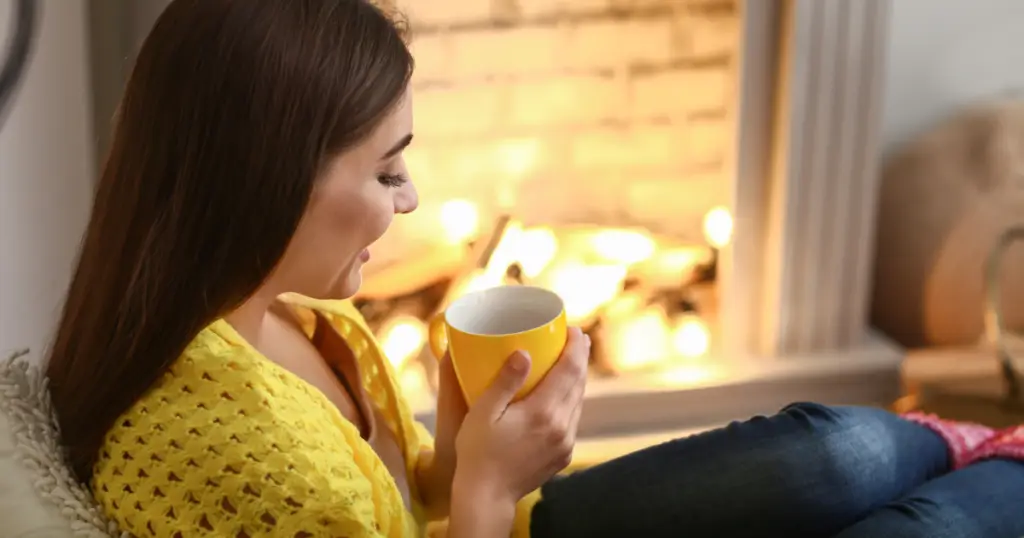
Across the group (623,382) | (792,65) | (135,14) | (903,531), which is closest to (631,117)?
(792,65)

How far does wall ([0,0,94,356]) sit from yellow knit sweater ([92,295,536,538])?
0.72m

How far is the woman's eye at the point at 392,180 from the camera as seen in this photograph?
814 millimetres

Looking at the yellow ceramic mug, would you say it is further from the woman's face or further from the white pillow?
the white pillow

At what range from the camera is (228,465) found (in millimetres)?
683

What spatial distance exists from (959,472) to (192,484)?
74cm

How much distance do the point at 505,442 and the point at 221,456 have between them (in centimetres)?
23

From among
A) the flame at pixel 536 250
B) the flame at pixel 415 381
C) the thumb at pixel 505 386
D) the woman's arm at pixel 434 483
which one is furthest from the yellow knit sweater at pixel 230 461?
the flame at pixel 536 250

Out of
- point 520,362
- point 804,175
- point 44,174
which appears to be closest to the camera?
point 520,362

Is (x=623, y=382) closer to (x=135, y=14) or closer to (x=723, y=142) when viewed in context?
(x=723, y=142)

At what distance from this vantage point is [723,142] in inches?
67.2

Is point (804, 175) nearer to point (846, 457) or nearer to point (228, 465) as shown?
point (846, 457)

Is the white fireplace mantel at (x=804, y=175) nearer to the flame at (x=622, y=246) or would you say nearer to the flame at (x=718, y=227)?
the flame at (x=718, y=227)

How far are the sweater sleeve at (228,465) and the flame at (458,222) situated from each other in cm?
97

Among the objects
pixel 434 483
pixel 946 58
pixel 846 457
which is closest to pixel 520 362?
pixel 434 483
